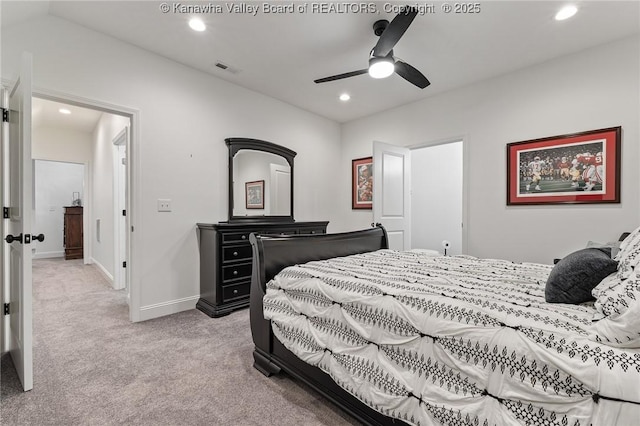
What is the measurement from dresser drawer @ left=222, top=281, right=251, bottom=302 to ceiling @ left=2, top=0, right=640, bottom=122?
2.51m

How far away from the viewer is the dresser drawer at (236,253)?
3127 mm

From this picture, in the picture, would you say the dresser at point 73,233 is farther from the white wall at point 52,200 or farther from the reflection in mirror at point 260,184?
the reflection in mirror at point 260,184

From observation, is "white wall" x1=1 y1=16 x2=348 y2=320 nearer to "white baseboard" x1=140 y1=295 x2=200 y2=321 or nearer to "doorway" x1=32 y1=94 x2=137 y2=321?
"white baseboard" x1=140 y1=295 x2=200 y2=321

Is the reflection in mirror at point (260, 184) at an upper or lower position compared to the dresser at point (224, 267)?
upper

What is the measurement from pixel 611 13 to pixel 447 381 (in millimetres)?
3291

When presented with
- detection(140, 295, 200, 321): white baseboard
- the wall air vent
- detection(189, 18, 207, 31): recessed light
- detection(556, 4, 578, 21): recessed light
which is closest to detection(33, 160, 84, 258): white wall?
the wall air vent

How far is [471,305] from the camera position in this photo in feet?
3.62

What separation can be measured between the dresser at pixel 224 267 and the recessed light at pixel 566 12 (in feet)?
11.4

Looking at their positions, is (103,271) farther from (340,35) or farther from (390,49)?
→ (390,49)

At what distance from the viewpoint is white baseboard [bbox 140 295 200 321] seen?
293cm

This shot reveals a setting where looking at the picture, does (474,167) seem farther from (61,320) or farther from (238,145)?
(61,320)

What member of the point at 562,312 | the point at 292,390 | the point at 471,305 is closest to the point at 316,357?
the point at 292,390

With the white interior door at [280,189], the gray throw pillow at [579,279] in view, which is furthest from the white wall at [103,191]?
the gray throw pillow at [579,279]

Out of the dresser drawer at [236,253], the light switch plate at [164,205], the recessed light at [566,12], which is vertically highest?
the recessed light at [566,12]
